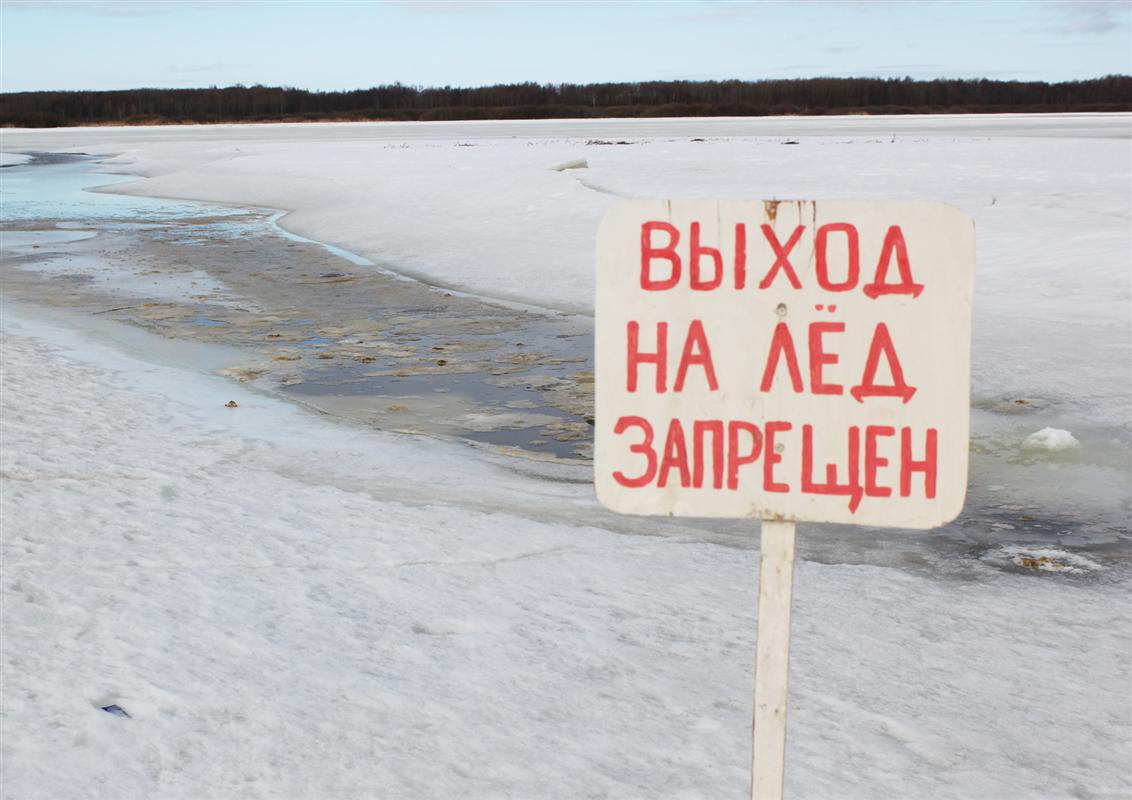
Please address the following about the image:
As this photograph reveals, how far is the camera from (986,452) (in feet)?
17.5

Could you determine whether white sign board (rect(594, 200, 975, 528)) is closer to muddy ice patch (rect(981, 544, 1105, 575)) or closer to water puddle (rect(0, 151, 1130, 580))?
water puddle (rect(0, 151, 1130, 580))

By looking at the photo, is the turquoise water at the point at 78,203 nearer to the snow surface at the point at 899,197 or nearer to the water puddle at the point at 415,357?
the snow surface at the point at 899,197

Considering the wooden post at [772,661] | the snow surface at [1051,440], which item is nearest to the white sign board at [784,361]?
the wooden post at [772,661]

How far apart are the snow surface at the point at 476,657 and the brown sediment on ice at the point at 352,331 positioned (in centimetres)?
159

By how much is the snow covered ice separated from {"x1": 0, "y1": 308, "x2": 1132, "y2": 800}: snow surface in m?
0.01

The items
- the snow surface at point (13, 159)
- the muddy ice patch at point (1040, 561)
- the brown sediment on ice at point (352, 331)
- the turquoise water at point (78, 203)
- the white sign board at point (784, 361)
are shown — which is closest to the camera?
the white sign board at point (784, 361)

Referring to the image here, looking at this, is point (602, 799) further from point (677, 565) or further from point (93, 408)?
point (93, 408)

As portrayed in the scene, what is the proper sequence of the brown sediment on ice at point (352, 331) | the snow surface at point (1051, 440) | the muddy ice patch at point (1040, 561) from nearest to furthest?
the muddy ice patch at point (1040, 561) < the snow surface at point (1051, 440) < the brown sediment on ice at point (352, 331)

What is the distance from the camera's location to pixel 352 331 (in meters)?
8.81

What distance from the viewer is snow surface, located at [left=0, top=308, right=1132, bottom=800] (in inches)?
99.3

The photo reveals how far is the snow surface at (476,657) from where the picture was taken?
252cm

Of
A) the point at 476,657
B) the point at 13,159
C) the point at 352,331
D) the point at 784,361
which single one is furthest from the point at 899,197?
the point at 13,159

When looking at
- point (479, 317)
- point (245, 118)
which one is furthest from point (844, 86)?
point (479, 317)

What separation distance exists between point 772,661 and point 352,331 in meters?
7.25
